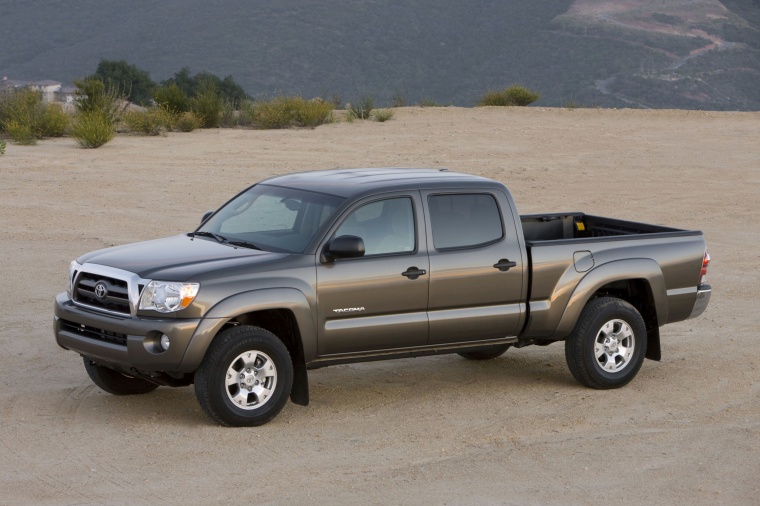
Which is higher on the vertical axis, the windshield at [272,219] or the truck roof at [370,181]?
the truck roof at [370,181]

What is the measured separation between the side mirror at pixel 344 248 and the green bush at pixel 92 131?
19428 millimetres

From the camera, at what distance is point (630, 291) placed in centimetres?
1036

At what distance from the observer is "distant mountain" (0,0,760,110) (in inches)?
2840

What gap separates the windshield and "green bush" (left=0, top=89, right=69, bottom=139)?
19735 mm

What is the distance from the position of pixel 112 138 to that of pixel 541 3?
202 ft

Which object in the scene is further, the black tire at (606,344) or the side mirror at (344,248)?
the black tire at (606,344)

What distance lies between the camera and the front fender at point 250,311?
8.35m

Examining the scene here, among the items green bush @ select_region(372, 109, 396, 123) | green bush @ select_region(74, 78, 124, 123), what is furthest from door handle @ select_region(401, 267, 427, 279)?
green bush @ select_region(372, 109, 396, 123)

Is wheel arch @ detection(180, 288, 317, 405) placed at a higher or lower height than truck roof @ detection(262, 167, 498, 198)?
lower

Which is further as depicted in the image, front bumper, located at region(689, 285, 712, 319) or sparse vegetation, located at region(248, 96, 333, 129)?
sparse vegetation, located at region(248, 96, 333, 129)

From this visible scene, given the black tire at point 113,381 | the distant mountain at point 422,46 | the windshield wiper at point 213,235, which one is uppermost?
the distant mountain at point 422,46

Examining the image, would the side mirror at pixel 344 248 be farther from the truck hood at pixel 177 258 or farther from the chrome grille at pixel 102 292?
the chrome grille at pixel 102 292

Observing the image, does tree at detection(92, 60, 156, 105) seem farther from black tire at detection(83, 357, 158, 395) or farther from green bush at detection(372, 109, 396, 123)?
black tire at detection(83, 357, 158, 395)

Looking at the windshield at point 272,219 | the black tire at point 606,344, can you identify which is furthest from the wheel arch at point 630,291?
the windshield at point 272,219
